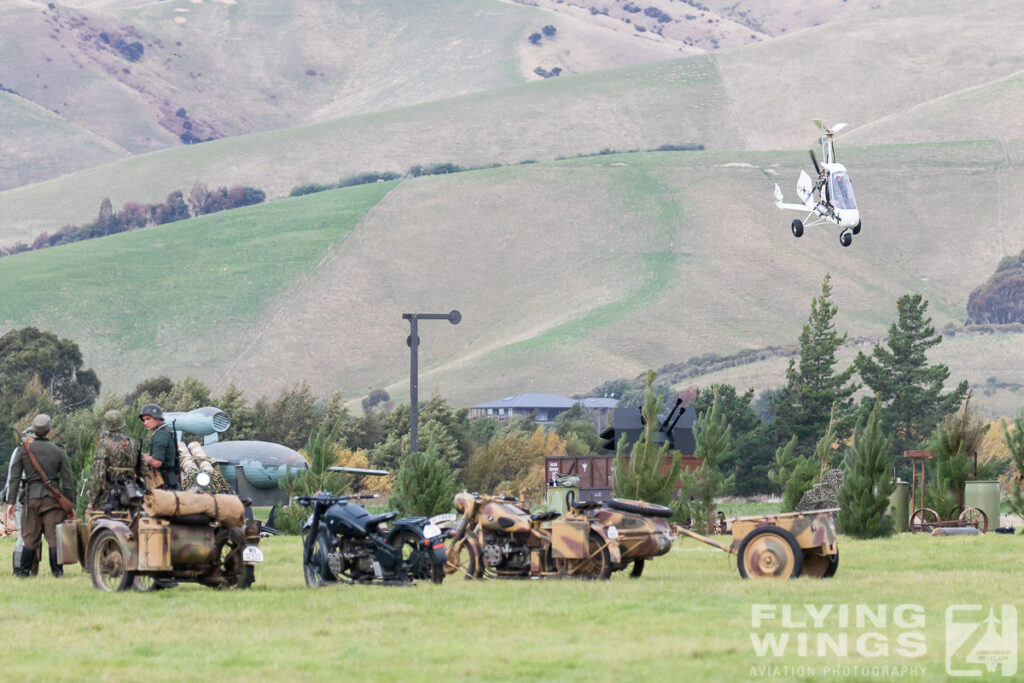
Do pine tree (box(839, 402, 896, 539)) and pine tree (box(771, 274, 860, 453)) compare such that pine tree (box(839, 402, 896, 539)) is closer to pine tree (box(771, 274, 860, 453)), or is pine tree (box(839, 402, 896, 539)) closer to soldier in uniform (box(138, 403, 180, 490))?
soldier in uniform (box(138, 403, 180, 490))

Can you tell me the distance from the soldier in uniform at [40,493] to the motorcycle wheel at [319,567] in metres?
3.35

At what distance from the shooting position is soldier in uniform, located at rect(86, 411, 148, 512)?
16.4 metres

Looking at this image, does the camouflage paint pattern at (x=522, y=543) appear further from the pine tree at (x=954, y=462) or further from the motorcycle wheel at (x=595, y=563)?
the pine tree at (x=954, y=462)

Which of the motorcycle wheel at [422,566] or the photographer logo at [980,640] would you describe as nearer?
the photographer logo at [980,640]

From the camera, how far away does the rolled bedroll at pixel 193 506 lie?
14.7 meters

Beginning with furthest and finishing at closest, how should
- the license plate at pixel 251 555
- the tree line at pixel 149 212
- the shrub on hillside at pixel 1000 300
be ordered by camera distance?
the tree line at pixel 149 212, the shrub on hillside at pixel 1000 300, the license plate at pixel 251 555

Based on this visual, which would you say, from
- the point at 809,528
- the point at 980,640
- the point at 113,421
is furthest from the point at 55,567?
the point at 980,640

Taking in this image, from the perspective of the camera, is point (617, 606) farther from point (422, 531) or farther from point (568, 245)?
point (568, 245)

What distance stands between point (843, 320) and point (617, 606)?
108797 mm

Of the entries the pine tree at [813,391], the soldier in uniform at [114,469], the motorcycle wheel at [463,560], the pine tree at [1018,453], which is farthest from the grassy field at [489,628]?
the pine tree at [813,391]

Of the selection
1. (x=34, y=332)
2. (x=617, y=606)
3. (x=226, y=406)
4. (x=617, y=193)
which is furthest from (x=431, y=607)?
(x=617, y=193)

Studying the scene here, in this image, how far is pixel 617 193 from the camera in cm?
15212

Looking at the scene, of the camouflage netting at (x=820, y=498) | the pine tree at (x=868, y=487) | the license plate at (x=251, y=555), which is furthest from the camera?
the camouflage netting at (x=820, y=498)

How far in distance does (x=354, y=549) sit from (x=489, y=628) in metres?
3.94
